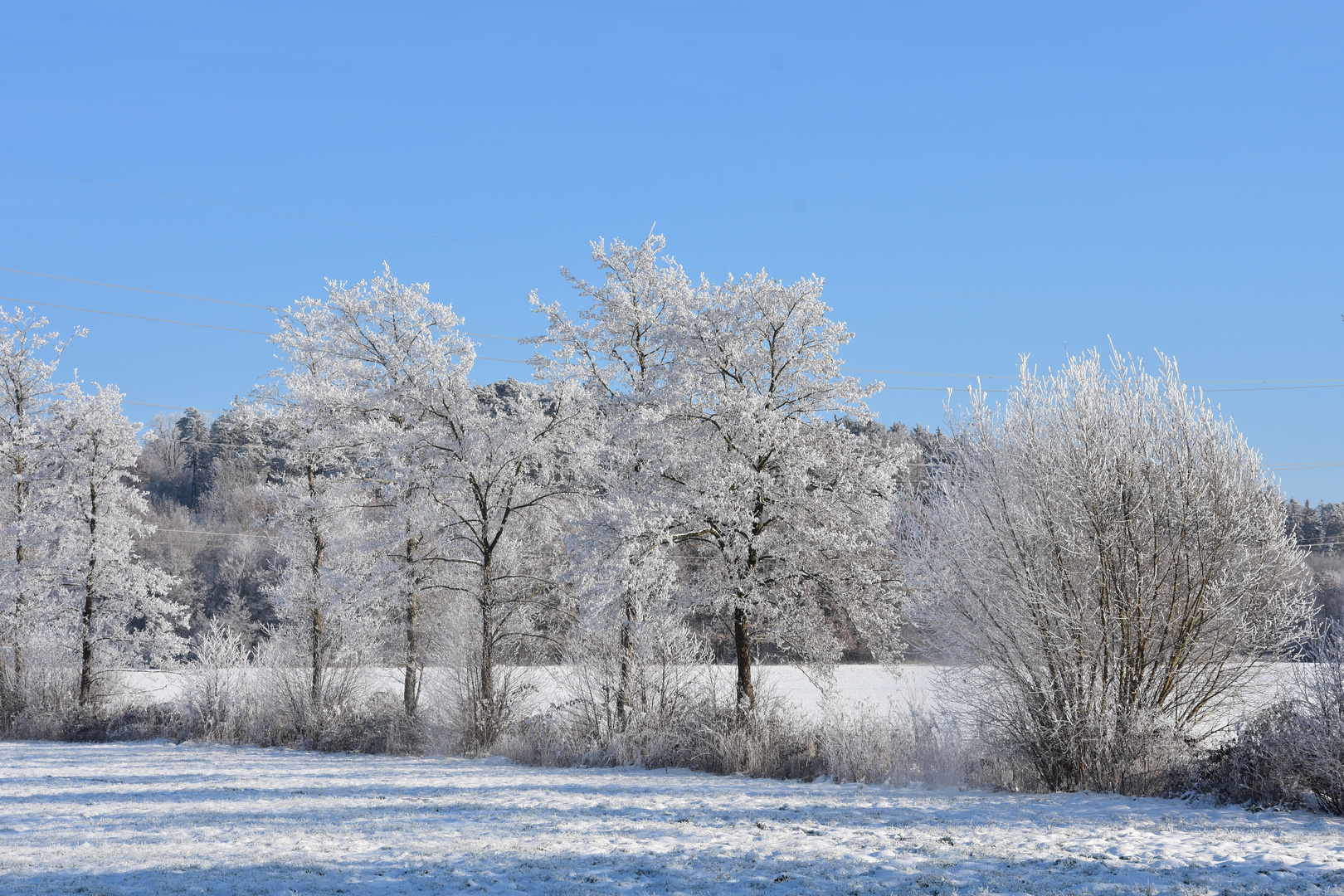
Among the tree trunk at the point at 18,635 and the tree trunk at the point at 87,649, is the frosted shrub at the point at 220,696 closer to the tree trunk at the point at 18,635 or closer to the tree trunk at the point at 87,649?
the tree trunk at the point at 87,649

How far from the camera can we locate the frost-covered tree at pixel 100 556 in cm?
2334

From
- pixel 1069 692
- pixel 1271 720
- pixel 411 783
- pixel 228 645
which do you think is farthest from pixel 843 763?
pixel 228 645

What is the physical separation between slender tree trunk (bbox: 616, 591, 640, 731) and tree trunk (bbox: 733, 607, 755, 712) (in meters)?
1.83

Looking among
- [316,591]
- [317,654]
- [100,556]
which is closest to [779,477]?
[316,591]

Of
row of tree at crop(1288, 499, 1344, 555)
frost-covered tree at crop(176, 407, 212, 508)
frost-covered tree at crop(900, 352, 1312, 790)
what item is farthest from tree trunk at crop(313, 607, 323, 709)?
frost-covered tree at crop(176, 407, 212, 508)

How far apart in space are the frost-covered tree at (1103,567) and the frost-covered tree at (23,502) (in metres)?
23.4

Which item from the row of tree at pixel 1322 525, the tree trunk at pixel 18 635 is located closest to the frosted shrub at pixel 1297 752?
the tree trunk at pixel 18 635

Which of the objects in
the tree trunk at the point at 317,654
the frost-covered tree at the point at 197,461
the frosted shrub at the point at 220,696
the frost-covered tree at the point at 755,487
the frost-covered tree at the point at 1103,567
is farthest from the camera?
the frost-covered tree at the point at 197,461

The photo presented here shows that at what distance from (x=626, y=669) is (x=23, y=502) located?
18620 millimetres

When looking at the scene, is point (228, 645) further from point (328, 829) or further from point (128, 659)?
point (328, 829)

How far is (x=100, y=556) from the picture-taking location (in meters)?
23.4

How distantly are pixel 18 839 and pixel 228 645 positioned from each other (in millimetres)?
14990

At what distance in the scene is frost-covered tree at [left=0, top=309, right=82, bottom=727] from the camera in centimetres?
2317

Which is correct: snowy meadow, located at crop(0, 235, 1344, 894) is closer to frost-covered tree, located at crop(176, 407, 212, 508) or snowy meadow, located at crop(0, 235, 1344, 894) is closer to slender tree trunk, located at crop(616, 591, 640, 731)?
slender tree trunk, located at crop(616, 591, 640, 731)
